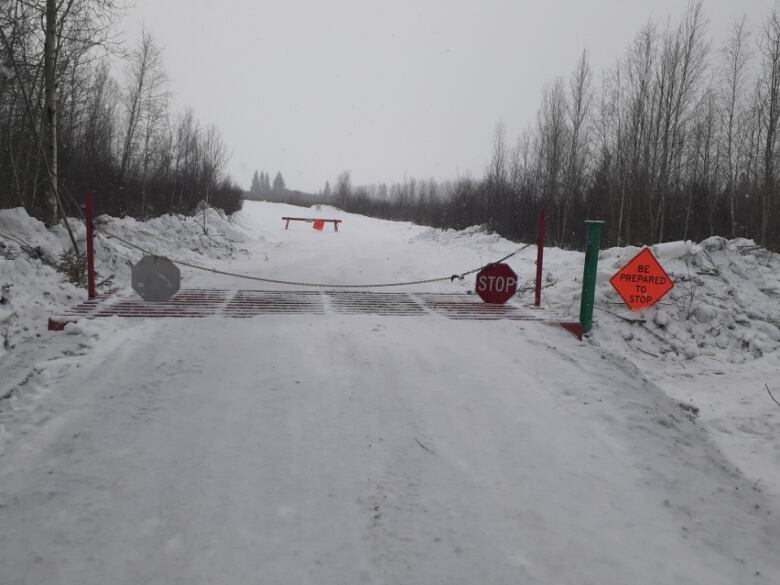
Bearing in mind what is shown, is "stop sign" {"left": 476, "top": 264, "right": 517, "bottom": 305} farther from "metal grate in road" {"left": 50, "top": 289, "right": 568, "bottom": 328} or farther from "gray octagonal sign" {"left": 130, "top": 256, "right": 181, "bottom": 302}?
"gray octagonal sign" {"left": 130, "top": 256, "right": 181, "bottom": 302}

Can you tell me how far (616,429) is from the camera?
3.88 m

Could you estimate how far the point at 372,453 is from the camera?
3.32 metres

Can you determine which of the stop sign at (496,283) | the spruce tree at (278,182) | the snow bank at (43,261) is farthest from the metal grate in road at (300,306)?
the spruce tree at (278,182)

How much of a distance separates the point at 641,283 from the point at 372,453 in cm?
534

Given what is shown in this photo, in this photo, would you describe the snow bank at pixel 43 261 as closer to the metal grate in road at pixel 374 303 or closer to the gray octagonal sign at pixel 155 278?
the gray octagonal sign at pixel 155 278

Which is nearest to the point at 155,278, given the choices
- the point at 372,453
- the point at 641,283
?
the point at 372,453

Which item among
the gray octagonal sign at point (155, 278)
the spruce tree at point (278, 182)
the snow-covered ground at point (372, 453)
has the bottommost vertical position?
the snow-covered ground at point (372, 453)

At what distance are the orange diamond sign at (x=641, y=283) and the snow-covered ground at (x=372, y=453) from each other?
0.75 metres

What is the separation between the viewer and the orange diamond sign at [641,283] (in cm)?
717

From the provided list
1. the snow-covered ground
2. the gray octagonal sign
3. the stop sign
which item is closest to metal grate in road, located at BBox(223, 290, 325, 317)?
the snow-covered ground

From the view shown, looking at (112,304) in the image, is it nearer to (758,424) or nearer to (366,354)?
(366,354)

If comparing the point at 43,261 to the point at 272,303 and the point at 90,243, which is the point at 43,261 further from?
the point at 272,303

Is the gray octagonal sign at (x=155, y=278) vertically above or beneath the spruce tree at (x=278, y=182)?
beneath

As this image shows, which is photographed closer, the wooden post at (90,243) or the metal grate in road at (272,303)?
the wooden post at (90,243)
